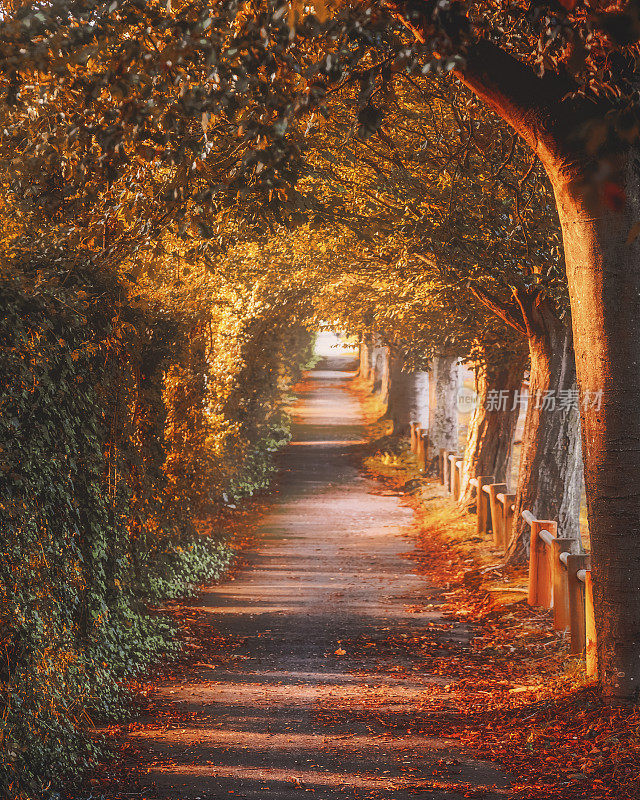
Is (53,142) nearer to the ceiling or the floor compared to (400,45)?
nearer to the floor

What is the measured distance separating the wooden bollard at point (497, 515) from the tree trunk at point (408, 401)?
14.0m

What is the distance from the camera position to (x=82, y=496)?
6.56m

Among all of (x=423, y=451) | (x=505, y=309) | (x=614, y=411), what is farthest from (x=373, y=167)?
(x=423, y=451)

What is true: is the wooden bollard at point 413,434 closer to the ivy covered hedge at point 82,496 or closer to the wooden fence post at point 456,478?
the wooden fence post at point 456,478

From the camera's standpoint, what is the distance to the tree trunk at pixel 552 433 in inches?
450

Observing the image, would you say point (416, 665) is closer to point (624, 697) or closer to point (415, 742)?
point (415, 742)

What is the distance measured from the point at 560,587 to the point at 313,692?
2797mm

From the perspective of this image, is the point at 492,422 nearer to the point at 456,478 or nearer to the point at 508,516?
the point at 456,478

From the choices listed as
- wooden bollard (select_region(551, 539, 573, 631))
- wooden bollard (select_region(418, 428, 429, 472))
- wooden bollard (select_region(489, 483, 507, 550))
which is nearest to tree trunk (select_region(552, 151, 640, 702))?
Answer: wooden bollard (select_region(551, 539, 573, 631))

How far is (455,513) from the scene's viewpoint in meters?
16.8

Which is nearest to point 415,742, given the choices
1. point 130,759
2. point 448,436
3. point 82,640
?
point 130,759

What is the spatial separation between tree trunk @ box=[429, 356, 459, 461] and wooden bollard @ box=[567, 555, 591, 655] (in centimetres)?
1256

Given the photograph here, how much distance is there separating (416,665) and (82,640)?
3427mm

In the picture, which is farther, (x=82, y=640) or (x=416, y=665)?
(x=416, y=665)
